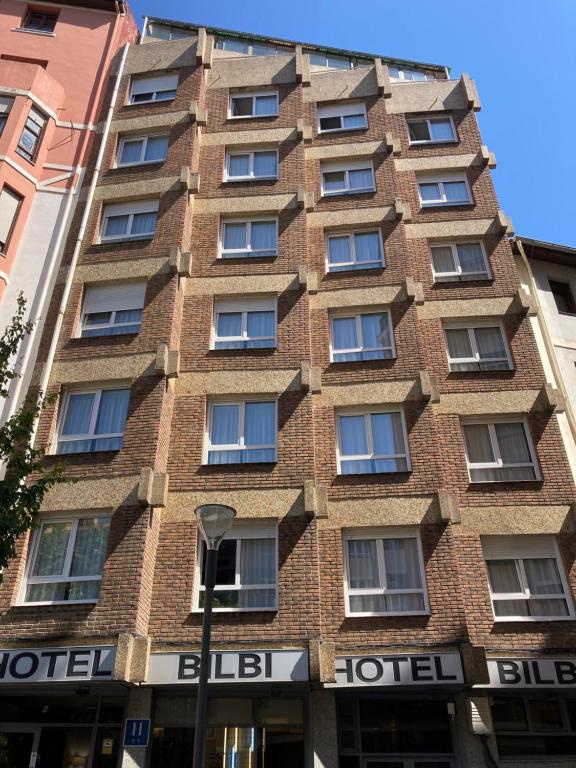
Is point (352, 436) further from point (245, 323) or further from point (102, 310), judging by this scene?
point (102, 310)

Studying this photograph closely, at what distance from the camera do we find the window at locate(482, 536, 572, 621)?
13.0 m

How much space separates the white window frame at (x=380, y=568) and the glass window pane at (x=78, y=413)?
658 cm

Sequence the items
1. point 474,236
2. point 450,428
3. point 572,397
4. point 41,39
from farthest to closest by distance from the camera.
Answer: point 41,39 → point 474,236 → point 572,397 → point 450,428

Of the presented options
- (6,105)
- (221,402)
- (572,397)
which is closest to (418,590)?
(221,402)

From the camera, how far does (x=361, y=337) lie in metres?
16.6

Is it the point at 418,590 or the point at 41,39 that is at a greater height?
the point at 41,39

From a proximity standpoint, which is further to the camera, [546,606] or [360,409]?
[360,409]

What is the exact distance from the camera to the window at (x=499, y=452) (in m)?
14.6

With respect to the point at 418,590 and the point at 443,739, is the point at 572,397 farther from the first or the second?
the point at 443,739

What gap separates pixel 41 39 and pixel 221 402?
52.8ft

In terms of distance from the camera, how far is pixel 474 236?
18578 mm

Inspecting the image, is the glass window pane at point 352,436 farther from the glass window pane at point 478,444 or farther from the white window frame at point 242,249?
the white window frame at point 242,249

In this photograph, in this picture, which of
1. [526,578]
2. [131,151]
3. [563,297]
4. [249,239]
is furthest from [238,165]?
[526,578]

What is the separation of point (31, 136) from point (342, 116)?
10.3m
